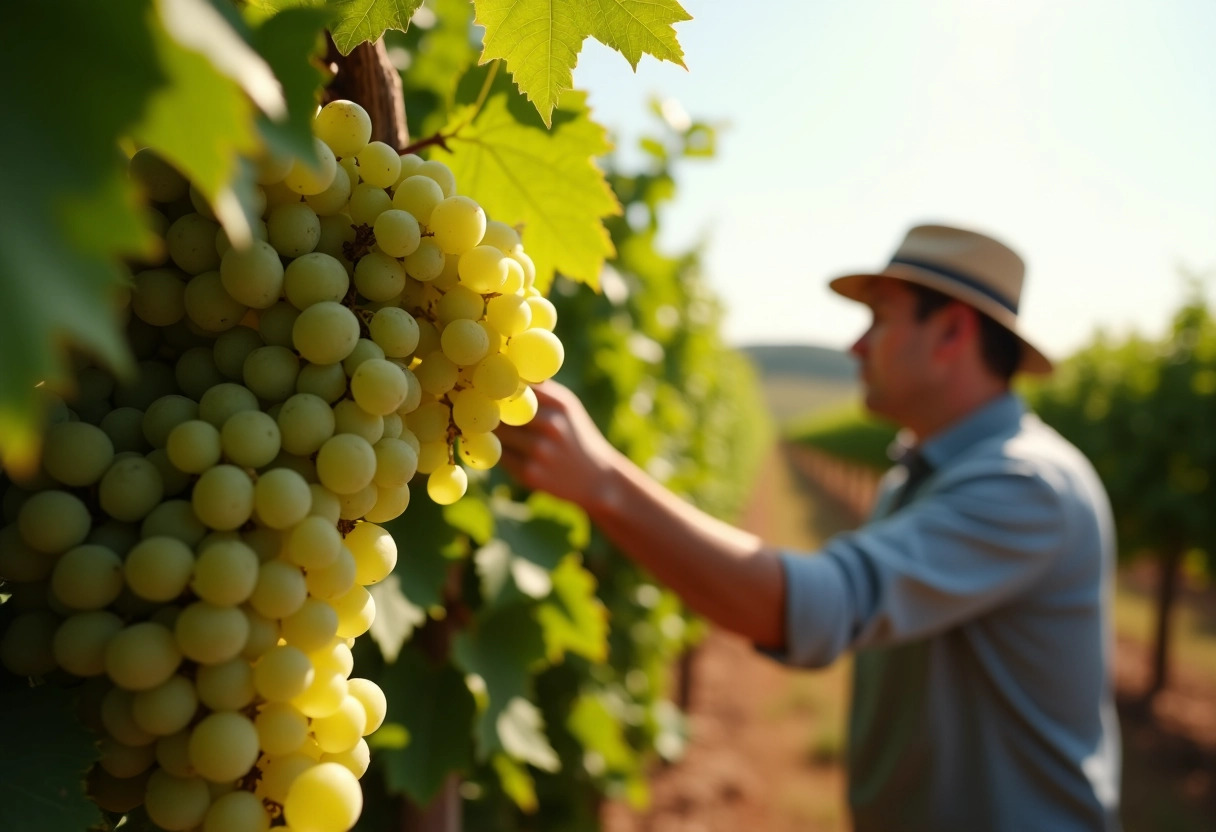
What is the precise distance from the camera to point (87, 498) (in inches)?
20.0

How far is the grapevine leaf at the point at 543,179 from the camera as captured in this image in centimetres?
90

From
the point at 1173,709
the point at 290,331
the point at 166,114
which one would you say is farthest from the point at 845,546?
the point at 1173,709

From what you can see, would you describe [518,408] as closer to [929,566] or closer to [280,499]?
[280,499]

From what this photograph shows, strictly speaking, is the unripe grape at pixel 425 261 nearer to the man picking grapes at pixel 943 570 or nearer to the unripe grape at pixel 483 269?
the unripe grape at pixel 483 269

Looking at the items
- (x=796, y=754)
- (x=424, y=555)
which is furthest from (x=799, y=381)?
(x=424, y=555)

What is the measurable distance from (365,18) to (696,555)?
1.52 metres

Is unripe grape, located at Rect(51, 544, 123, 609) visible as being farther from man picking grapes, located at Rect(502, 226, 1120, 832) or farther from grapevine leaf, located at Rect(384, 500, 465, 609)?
man picking grapes, located at Rect(502, 226, 1120, 832)

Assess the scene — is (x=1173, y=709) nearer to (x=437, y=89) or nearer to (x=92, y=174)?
(x=437, y=89)

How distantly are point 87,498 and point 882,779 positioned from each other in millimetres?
2838

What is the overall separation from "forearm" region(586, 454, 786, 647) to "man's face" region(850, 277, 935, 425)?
3.64ft

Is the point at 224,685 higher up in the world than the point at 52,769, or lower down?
higher up

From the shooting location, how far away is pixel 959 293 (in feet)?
9.28

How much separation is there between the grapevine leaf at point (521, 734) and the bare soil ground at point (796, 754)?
4.03m

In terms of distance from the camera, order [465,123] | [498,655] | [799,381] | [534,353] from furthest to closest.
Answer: [799,381] < [498,655] < [465,123] < [534,353]
